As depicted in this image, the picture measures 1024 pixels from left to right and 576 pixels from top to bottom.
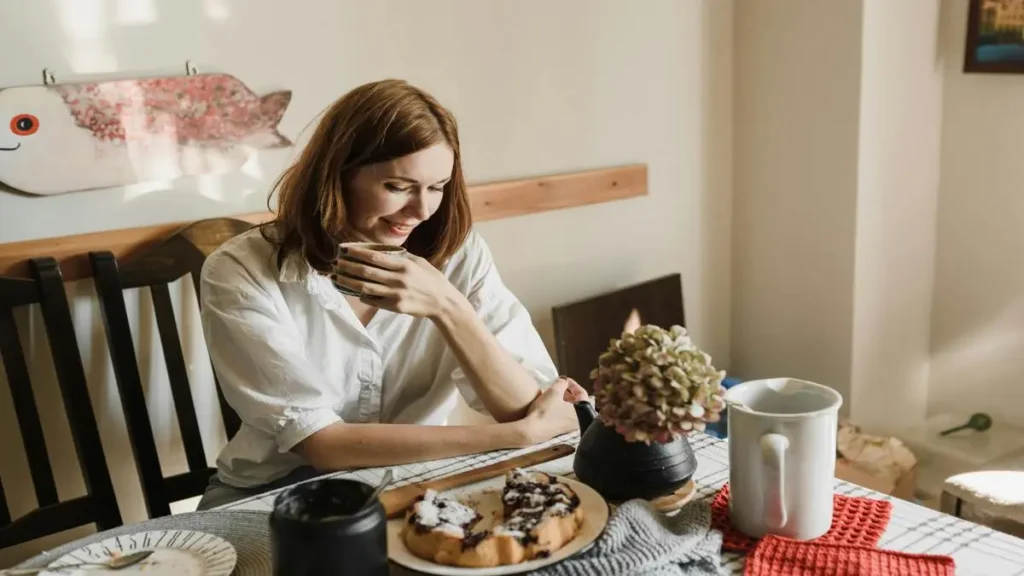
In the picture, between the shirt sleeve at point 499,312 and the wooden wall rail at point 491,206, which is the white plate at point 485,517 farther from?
the wooden wall rail at point 491,206

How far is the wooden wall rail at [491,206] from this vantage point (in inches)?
75.2

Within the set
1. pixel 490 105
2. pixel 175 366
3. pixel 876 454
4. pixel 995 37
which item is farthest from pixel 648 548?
pixel 995 37

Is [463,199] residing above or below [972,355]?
above

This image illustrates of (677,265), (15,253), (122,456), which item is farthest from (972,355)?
(15,253)

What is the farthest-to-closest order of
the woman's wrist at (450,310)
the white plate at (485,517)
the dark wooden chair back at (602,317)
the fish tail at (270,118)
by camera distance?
the dark wooden chair back at (602,317)
the fish tail at (270,118)
the woman's wrist at (450,310)
the white plate at (485,517)

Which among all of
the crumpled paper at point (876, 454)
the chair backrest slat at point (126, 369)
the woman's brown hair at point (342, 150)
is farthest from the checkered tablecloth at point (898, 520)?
the crumpled paper at point (876, 454)

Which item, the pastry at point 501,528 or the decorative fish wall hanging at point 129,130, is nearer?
the pastry at point 501,528

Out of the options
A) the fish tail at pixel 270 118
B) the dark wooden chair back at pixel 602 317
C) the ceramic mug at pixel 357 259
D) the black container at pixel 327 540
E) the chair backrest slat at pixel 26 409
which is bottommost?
the dark wooden chair back at pixel 602 317

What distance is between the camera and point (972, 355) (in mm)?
2902

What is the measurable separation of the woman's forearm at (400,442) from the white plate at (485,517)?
14 cm

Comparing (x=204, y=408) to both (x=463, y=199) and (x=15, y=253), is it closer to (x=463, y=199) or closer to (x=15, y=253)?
(x=15, y=253)

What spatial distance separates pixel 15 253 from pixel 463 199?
0.84m

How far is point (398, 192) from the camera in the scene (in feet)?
5.26

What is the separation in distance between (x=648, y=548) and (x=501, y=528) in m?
0.16
